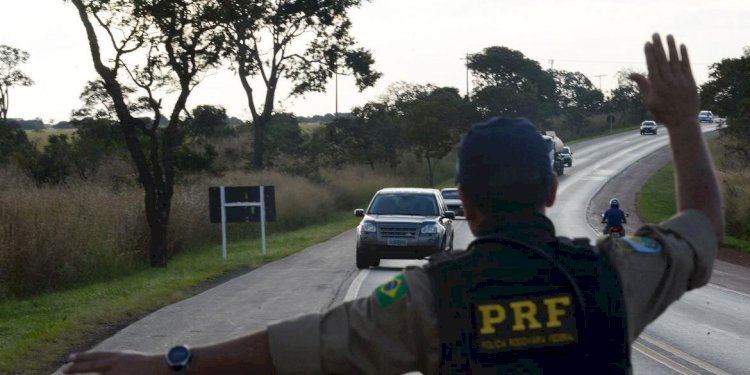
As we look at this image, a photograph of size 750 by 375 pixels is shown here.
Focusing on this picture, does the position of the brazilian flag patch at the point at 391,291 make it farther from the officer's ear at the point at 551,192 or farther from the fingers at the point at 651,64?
the fingers at the point at 651,64

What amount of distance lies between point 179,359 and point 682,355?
34.5ft

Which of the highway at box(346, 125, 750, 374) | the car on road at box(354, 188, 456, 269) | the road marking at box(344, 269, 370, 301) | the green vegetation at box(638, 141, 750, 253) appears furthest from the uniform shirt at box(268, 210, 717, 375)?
the green vegetation at box(638, 141, 750, 253)

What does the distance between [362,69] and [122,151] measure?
53.6 ft

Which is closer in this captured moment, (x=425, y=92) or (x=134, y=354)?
(x=134, y=354)

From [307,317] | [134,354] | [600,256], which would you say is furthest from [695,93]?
[134,354]

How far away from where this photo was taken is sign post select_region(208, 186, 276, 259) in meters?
27.6

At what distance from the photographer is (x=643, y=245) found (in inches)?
104

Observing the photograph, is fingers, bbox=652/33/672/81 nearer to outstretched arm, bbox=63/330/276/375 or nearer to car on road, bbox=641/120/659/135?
outstretched arm, bbox=63/330/276/375

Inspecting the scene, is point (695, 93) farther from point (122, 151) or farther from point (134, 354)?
point (122, 151)

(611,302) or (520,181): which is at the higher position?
(520,181)

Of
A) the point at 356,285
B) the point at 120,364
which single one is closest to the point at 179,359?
the point at 120,364

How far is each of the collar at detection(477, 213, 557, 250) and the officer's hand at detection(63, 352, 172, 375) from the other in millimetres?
770

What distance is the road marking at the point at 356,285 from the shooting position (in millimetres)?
18016

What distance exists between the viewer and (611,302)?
2.51m
